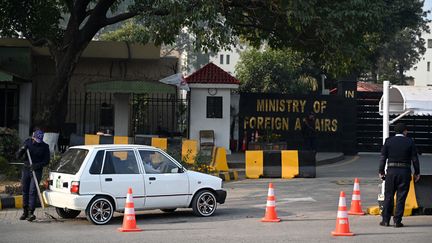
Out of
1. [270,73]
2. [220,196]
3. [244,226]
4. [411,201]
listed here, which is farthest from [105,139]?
[270,73]

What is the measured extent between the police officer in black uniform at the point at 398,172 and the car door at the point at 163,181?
3.65 meters

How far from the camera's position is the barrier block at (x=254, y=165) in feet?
67.2

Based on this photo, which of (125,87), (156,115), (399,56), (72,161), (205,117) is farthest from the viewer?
(399,56)

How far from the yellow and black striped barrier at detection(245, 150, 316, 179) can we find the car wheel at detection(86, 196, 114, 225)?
347 inches

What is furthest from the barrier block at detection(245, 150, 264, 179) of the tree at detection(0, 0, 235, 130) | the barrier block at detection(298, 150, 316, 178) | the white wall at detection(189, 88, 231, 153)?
the white wall at detection(189, 88, 231, 153)

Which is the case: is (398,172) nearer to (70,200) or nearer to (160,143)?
(70,200)

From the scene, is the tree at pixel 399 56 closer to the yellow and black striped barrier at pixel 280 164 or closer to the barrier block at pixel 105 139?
the yellow and black striped barrier at pixel 280 164

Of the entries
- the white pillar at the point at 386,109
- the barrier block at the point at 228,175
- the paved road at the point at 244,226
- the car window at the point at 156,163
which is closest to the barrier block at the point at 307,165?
the barrier block at the point at 228,175

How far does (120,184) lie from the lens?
39.8 ft

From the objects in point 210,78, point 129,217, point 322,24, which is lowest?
point 129,217

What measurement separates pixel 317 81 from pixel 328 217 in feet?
113

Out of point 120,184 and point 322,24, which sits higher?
point 322,24

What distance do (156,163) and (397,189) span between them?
435 cm

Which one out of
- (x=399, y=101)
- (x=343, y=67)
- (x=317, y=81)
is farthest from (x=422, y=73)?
(x=399, y=101)
